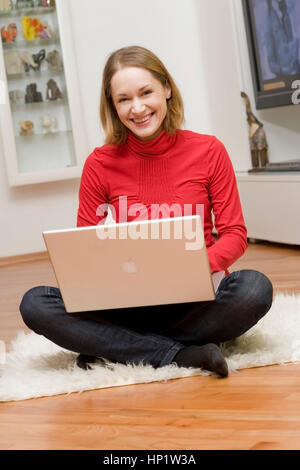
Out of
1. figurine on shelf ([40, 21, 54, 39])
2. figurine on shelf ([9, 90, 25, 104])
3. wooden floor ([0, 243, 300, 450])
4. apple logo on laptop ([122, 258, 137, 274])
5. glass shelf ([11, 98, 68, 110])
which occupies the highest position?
figurine on shelf ([40, 21, 54, 39])

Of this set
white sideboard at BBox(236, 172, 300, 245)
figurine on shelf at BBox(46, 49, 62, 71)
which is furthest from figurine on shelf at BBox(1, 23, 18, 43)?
white sideboard at BBox(236, 172, 300, 245)

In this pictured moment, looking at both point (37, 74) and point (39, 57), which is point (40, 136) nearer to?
point (37, 74)

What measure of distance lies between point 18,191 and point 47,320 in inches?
123

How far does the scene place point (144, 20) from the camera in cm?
515

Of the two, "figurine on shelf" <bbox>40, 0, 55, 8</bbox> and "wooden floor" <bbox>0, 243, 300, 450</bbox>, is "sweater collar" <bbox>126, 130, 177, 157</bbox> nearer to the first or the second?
"wooden floor" <bbox>0, 243, 300, 450</bbox>

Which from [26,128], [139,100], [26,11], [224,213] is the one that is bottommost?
[224,213]

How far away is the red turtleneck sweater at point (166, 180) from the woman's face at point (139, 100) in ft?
0.19

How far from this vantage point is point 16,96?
16.6 ft

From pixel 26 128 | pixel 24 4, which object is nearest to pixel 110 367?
pixel 26 128

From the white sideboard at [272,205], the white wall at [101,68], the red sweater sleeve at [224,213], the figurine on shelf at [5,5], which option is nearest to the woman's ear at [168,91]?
the red sweater sleeve at [224,213]

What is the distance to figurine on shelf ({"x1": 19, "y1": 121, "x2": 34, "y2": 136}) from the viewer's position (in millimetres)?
5084

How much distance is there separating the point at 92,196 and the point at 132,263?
0.41 m

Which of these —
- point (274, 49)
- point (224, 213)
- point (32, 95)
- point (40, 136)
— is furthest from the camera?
point (40, 136)
